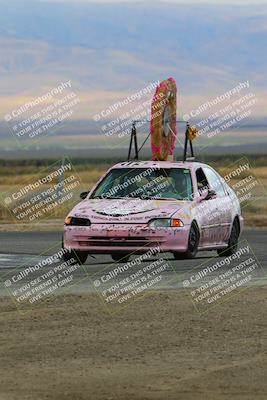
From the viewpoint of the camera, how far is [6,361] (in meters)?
12.6

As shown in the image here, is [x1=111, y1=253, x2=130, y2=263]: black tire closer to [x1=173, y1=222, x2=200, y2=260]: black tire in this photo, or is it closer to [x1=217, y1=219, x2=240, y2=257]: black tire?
[x1=173, y1=222, x2=200, y2=260]: black tire

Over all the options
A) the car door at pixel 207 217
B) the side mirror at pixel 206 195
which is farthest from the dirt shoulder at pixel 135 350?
the side mirror at pixel 206 195

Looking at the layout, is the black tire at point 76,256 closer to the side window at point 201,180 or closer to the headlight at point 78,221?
the headlight at point 78,221

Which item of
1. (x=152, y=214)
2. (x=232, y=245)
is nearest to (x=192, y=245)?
(x=152, y=214)

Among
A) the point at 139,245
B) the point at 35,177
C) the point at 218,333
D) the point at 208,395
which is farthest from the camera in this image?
the point at 35,177

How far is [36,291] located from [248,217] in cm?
2343

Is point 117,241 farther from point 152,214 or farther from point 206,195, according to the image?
point 206,195

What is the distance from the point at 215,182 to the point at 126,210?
2.93 meters

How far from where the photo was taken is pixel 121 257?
23078mm

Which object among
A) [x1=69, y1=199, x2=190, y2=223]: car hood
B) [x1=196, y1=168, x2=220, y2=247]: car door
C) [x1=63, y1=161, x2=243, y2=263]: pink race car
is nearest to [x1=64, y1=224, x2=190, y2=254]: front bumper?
[x1=63, y1=161, x2=243, y2=263]: pink race car

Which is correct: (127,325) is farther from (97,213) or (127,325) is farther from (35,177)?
(35,177)

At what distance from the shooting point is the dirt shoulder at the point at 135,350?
37.6 ft

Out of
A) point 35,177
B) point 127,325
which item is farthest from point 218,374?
point 35,177

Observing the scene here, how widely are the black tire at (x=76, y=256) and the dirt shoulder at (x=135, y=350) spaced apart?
4381mm
